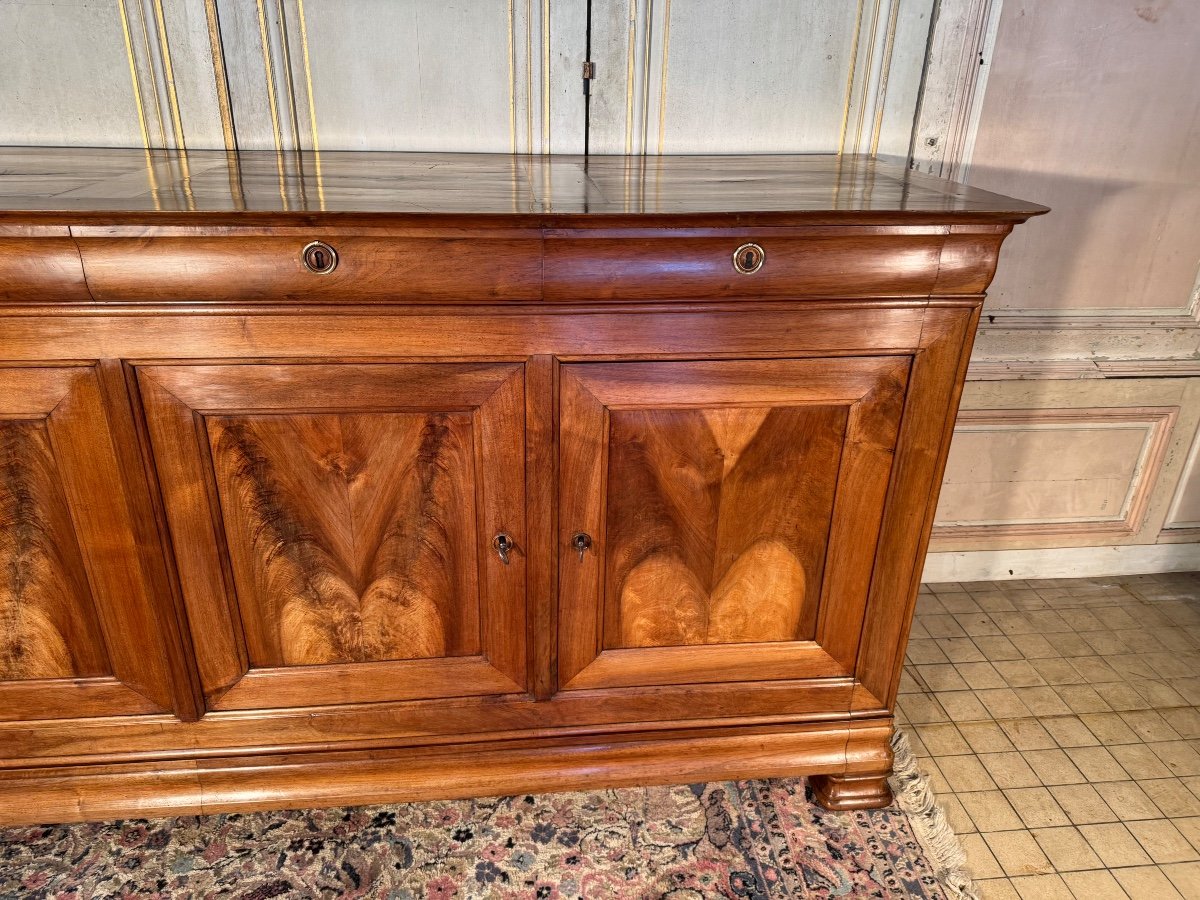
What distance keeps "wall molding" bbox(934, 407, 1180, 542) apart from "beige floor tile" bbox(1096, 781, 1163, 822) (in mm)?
613

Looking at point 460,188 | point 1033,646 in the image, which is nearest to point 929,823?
point 1033,646

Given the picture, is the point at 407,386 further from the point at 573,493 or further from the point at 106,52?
the point at 106,52

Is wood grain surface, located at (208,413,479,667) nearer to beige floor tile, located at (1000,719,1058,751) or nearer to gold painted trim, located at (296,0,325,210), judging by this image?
gold painted trim, located at (296,0,325,210)

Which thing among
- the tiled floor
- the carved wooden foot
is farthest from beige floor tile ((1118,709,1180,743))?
the carved wooden foot

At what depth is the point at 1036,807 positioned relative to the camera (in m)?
1.33

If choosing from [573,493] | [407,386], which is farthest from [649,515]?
[407,386]

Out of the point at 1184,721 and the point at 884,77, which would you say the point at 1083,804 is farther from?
the point at 884,77

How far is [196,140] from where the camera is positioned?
4.54ft

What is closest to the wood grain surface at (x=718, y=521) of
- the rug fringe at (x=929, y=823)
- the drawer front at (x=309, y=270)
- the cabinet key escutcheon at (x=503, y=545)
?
the cabinet key escutcheon at (x=503, y=545)

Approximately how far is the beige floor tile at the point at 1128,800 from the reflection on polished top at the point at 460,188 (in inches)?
38.3

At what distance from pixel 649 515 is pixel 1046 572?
50.2 inches

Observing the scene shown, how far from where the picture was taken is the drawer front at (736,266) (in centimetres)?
94

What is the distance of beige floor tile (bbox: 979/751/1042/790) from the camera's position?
1.37 meters

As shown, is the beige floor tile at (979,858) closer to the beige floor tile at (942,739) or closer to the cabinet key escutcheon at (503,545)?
the beige floor tile at (942,739)
